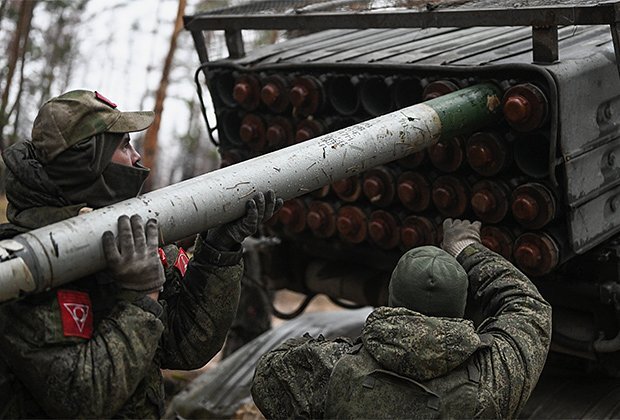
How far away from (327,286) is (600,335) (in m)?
1.88

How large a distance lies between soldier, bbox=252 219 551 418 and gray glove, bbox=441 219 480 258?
1.48 ft

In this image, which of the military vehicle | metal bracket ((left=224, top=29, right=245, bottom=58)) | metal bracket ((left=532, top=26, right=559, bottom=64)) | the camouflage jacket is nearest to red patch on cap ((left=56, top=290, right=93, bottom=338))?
the camouflage jacket

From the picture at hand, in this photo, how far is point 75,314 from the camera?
266 centimetres

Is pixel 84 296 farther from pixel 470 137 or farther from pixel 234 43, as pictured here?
pixel 234 43

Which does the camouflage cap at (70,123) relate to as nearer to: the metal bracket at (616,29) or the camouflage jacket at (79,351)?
the camouflage jacket at (79,351)

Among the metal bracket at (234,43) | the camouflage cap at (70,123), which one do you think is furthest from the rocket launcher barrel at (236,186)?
the metal bracket at (234,43)

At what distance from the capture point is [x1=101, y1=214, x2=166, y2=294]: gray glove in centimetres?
260

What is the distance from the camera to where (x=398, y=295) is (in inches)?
115

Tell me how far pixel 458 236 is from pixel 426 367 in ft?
3.00

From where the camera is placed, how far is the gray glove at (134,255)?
8.54 feet

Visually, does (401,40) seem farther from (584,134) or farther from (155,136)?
(155,136)

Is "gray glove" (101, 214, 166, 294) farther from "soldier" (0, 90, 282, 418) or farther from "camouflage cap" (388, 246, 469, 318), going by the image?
"camouflage cap" (388, 246, 469, 318)

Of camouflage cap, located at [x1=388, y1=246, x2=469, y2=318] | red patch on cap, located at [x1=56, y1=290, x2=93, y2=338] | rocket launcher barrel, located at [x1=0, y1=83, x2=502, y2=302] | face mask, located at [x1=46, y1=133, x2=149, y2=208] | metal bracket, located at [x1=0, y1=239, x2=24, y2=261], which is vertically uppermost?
face mask, located at [x1=46, y1=133, x2=149, y2=208]

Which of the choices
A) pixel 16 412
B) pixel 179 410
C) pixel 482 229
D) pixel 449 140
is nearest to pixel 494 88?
pixel 449 140
